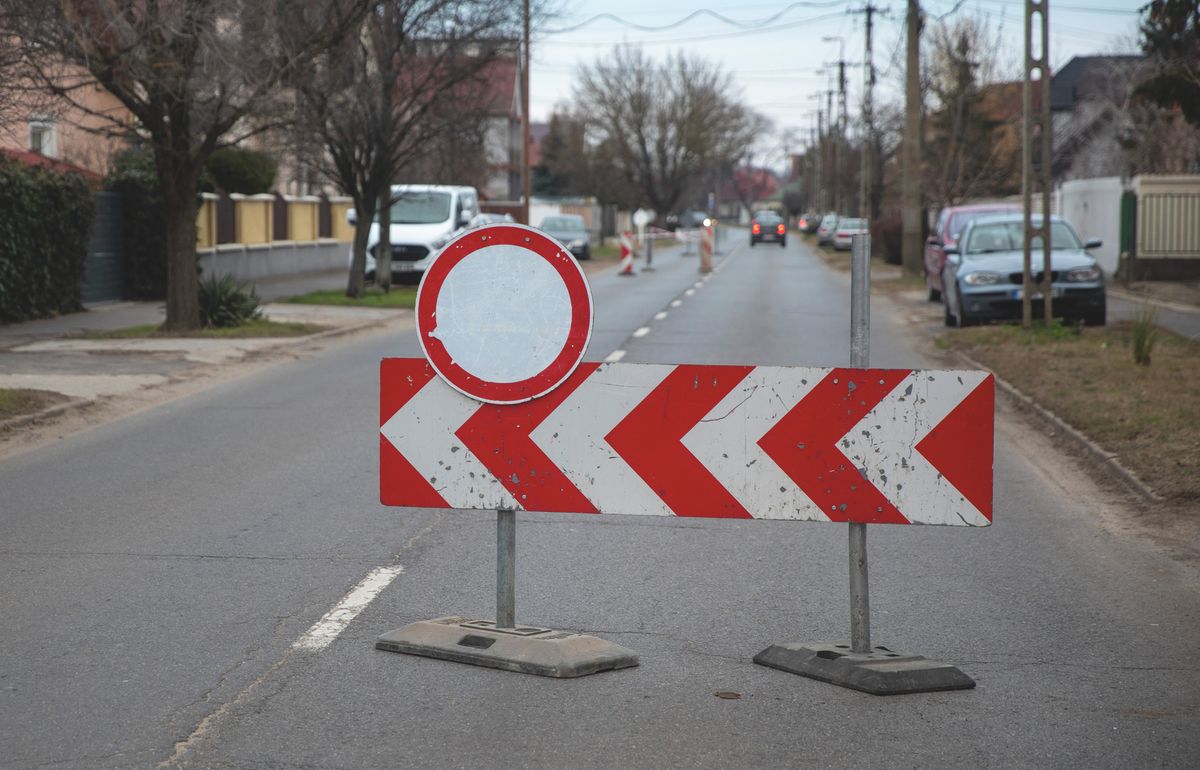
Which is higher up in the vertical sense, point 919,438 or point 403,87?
point 403,87

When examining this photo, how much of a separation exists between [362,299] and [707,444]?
23.8 m

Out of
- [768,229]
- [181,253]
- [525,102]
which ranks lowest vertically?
[181,253]

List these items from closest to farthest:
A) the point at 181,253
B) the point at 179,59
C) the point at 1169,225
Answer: the point at 179,59 < the point at 181,253 < the point at 1169,225

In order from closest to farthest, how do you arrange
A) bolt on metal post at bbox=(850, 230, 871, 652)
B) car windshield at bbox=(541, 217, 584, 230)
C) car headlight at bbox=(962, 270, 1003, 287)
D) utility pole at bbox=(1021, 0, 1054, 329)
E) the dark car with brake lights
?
bolt on metal post at bbox=(850, 230, 871, 652) → utility pole at bbox=(1021, 0, 1054, 329) → car headlight at bbox=(962, 270, 1003, 287) → car windshield at bbox=(541, 217, 584, 230) → the dark car with brake lights

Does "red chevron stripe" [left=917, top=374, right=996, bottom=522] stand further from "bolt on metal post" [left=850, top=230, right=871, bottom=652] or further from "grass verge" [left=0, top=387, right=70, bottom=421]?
"grass verge" [left=0, top=387, right=70, bottom=421]

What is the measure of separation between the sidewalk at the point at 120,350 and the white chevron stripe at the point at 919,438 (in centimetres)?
854

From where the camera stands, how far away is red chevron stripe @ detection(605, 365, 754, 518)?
224 inches

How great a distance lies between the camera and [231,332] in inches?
819

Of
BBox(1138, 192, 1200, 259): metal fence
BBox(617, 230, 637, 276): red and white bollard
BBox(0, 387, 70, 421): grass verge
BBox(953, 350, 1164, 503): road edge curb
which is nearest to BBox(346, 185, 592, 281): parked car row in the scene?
BBox(617, 230, 637, 276): red and white bollard

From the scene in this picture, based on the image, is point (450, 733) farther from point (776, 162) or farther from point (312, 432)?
point (776, 162)

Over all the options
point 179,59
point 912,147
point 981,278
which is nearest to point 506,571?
point 179,59

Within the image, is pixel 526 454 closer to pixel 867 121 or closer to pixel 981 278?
pixel 981 278

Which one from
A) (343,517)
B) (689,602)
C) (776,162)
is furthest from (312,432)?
(776,162)

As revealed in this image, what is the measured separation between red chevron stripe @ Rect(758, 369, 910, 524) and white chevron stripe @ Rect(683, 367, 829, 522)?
36 millimetres
